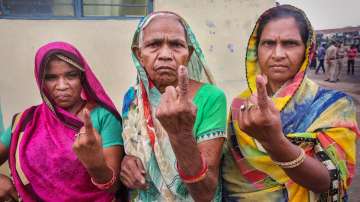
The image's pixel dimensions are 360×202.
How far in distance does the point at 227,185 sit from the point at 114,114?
2.41ft

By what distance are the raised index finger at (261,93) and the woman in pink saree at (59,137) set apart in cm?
89

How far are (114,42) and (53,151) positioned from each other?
2.84 meters

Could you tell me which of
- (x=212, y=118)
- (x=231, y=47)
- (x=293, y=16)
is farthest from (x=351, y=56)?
(x=212, y=118)

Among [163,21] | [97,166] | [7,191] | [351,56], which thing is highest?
[163,21]

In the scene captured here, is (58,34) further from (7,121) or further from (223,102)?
(223,102)

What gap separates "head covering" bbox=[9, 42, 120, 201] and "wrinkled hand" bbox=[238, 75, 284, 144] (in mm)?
944

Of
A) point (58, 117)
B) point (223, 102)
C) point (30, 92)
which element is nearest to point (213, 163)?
point (223, 102)

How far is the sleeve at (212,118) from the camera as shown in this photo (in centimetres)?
182

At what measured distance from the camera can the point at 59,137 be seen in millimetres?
2172

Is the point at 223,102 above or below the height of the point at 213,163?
above

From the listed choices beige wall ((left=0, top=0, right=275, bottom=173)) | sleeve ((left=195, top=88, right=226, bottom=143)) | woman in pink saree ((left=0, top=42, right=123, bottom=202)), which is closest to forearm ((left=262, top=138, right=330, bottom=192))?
sleeve ((left=195, top=88, right=226, bottom=143))

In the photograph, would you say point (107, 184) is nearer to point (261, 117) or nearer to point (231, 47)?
point (261, 117)

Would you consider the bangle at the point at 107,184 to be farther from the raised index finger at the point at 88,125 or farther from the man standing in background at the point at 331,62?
the man standing in background at the point at 331,62

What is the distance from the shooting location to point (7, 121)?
4422 millimetres
